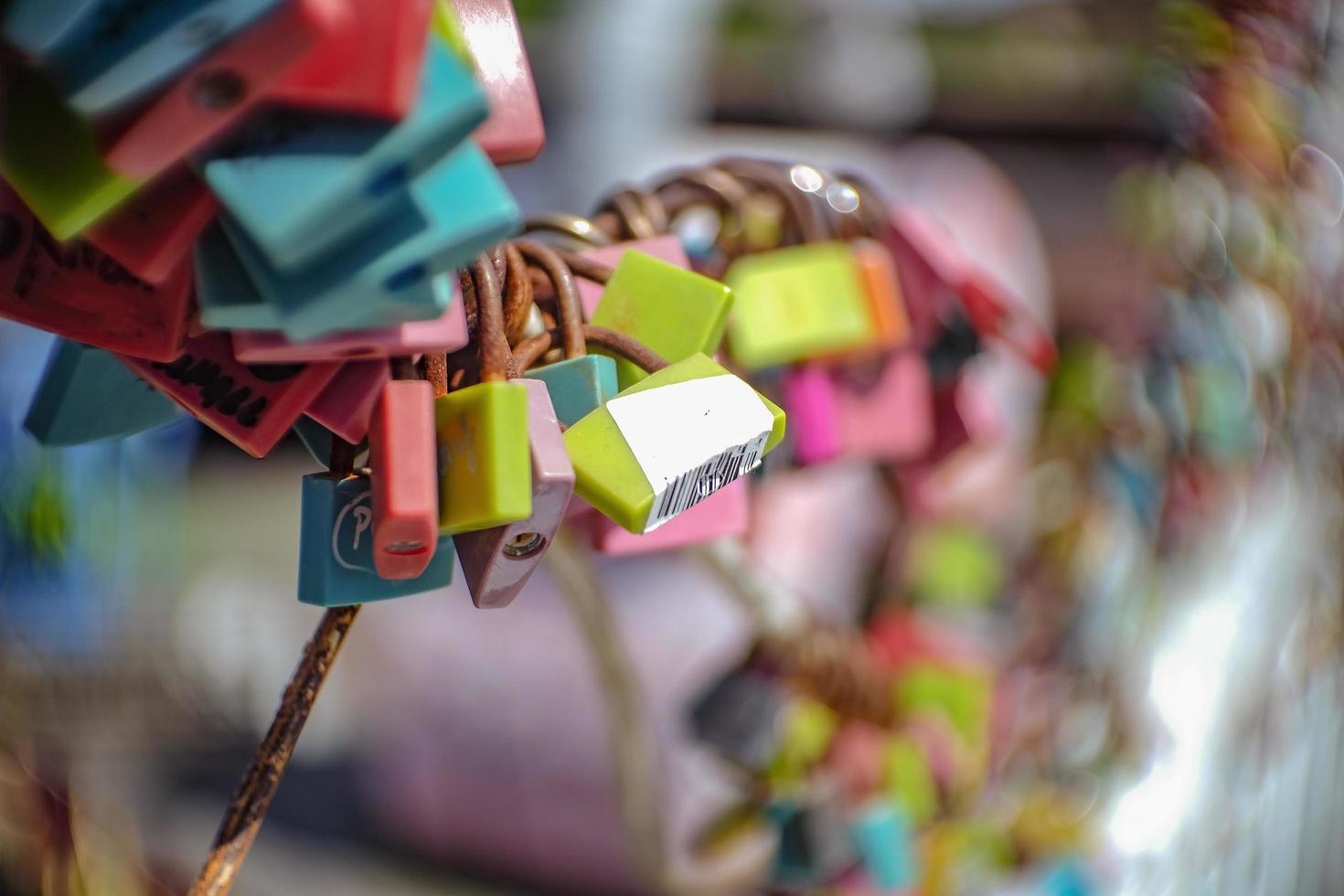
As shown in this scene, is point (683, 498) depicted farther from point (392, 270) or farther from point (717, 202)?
point (717, 202)

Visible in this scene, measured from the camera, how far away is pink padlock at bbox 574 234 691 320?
0.96ft

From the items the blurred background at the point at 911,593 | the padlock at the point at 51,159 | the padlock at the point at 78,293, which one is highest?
the padlock at the point at 51,159

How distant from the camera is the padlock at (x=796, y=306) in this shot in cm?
39

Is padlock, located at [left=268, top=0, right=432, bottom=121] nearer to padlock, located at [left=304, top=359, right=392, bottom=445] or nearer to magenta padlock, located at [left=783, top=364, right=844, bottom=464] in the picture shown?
padlock, located at [left=304, top=359, right=392, bottom=445]

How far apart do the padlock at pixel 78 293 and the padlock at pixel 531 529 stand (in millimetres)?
68

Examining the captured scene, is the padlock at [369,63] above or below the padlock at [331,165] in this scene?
above

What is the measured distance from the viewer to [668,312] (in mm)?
272

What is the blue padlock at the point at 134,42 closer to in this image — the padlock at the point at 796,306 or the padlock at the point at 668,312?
the padlock at the point at 668,312

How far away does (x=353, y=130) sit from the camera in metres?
0.18

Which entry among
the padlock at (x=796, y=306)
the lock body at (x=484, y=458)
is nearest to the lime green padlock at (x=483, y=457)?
the lock body at (x=484, y=458)

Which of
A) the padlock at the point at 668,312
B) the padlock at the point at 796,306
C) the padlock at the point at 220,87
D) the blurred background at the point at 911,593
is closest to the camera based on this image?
the padlock at the point at 220,87

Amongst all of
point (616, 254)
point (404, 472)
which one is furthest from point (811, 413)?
point (404, 472)

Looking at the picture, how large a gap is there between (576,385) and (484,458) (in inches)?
1.9

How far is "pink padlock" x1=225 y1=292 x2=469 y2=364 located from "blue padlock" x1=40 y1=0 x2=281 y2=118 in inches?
1.8
